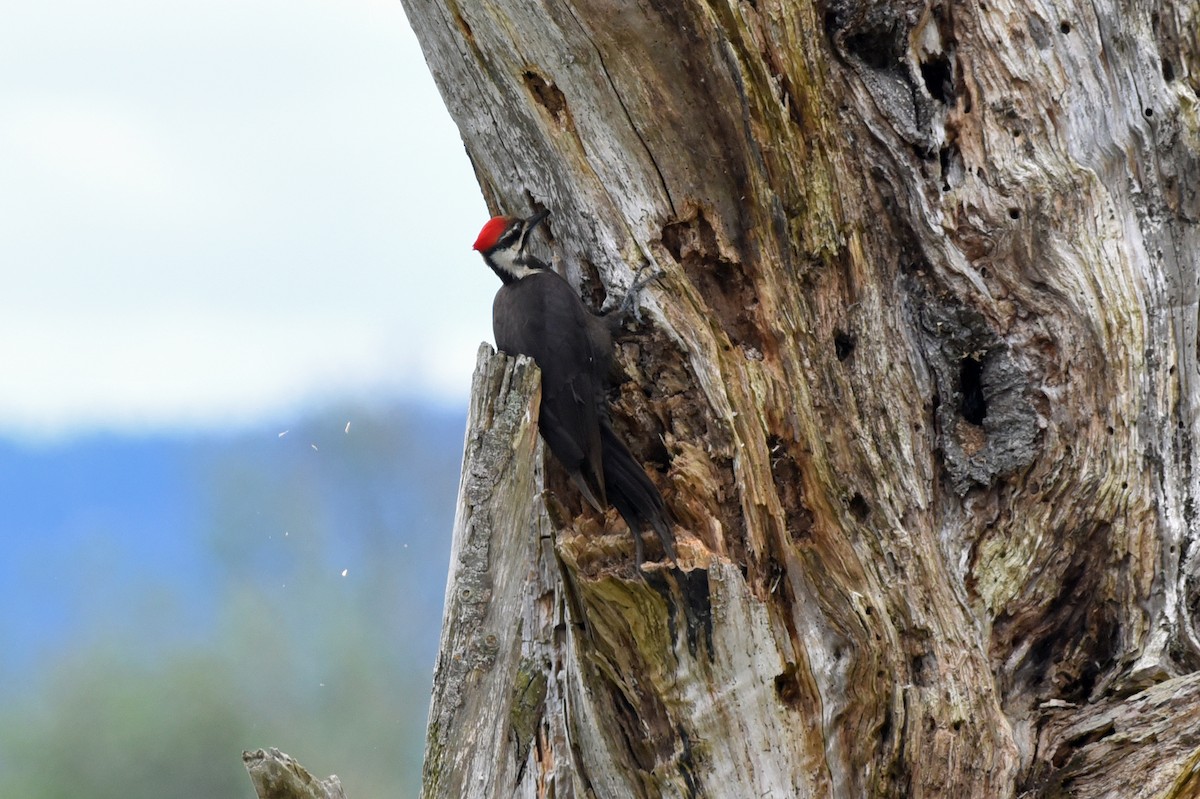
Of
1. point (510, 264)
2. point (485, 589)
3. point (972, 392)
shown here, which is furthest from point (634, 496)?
point (510, 264)

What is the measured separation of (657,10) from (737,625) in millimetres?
1335

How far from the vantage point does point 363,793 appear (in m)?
3.37

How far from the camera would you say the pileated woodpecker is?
2125mm

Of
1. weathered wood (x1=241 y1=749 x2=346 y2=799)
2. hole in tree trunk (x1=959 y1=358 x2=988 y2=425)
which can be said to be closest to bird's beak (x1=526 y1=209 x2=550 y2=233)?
hole in tree trunk (x1=959 y1=358 x2=988 y2=425)

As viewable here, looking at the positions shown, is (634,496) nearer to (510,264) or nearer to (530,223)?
(530,223)

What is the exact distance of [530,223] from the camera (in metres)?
2.40

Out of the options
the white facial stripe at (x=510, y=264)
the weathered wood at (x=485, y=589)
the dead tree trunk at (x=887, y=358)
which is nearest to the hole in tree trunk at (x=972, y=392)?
the dead tree trunk at (x=887, y=358)

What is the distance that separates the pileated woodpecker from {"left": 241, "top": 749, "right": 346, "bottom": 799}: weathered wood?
0.73m

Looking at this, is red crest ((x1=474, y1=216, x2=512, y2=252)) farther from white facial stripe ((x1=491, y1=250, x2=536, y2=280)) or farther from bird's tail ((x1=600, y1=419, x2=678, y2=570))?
bird's tail ((x1=600, y1=419, x2=678, y2=570))

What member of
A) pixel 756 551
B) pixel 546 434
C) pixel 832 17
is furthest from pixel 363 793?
pixel 832 17

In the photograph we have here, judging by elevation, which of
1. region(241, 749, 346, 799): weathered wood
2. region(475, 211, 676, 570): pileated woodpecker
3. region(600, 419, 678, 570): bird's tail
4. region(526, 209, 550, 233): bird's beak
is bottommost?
region(241, 749, 346, 799): weathered wood

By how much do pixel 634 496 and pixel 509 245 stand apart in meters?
0.89

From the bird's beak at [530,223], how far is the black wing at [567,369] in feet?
0.34

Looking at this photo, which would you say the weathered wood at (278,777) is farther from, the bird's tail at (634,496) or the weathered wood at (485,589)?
the bird's tail at (634,496)
